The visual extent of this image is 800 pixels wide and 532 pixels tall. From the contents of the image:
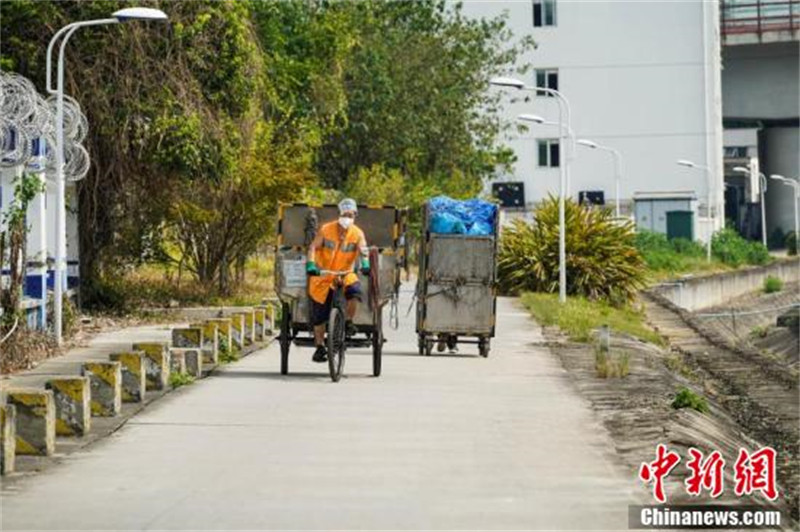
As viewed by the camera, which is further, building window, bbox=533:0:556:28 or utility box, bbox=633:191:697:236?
building window, bbox=533:0:556:28

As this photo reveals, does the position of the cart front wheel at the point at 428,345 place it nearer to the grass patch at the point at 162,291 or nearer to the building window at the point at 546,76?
the grass patch at the point at 162,291

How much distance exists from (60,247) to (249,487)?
16.2m

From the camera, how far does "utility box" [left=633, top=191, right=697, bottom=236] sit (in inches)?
3265

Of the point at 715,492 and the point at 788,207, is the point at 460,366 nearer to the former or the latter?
the point at 715,492

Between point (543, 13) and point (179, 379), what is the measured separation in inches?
2562

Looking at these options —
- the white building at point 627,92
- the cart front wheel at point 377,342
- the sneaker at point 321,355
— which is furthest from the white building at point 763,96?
the sneaker at point 321,355

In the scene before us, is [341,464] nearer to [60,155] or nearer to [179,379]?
[179,379]

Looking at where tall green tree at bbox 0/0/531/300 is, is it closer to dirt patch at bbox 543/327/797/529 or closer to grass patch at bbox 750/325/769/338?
dirt patch at bbox 543/327/797/529

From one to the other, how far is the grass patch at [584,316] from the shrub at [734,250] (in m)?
31.3

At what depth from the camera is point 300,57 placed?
52.5 metres

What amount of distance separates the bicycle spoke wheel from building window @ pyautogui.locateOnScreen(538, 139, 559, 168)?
63.4m

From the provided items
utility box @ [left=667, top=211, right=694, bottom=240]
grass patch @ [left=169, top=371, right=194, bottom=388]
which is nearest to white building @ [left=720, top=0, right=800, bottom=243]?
utility box @ [left=667, top=211, right=694, bottom=240]

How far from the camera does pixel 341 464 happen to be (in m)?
A: 14.4

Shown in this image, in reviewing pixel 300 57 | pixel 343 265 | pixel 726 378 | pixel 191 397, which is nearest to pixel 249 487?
pixel 191 397
